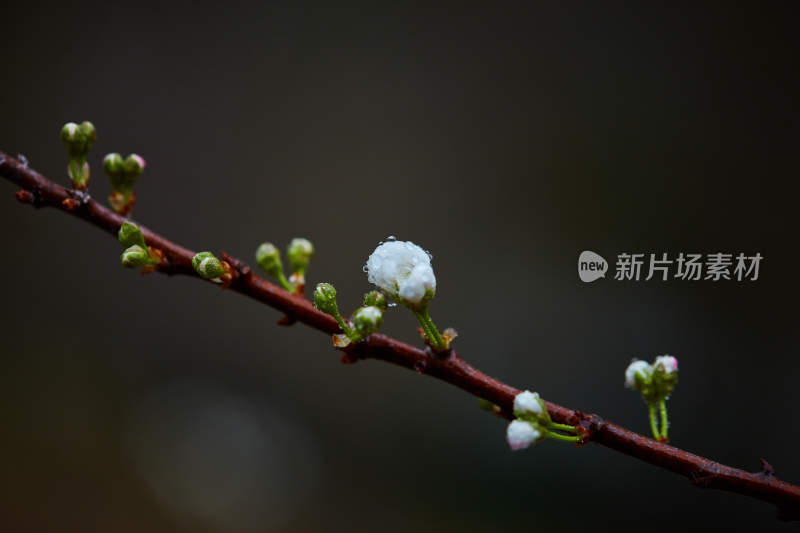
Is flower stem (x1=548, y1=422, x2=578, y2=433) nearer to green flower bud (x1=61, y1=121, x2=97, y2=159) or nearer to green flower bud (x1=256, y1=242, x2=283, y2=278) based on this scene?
green flower bud (x1=256, y1=242, x2=283, y2=278)

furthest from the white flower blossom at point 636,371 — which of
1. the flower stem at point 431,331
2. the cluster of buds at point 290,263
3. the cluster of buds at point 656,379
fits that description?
the cluster of buds at point 290,263

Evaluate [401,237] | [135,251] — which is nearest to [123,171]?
[135,251]

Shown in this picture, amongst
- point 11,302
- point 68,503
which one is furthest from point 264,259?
point 11,302

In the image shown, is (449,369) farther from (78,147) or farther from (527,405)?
(78,147)

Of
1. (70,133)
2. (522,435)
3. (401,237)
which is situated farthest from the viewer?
(401,237)

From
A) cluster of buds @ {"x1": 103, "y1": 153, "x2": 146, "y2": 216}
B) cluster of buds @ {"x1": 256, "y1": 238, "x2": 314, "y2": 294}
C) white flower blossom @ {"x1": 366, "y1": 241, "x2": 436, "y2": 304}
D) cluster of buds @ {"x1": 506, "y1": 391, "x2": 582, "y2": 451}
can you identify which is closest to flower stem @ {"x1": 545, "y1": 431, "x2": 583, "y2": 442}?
cluster of buds @ {"x1": 506, "y1": 391, "x2": 582, "y2": 451}
